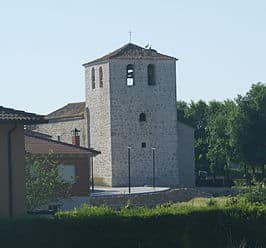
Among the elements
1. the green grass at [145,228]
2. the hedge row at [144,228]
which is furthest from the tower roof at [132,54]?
the hedge row at [144,228]

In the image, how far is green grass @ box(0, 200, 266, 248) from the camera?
2333cm

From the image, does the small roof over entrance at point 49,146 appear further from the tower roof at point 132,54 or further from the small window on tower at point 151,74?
the small window on tower at point 151,74

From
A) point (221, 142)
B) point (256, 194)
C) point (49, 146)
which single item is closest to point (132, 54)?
point (221, 142)

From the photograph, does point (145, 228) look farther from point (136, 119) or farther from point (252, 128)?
point (252, 128)

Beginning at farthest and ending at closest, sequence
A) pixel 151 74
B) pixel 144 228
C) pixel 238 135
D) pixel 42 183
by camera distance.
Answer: pixel 238 135
pixel 151 74
pixel 42 183
pixel 144 228

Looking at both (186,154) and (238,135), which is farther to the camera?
(238,135)

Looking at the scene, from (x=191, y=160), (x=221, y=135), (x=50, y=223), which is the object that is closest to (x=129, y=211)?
(x=50, y=223)

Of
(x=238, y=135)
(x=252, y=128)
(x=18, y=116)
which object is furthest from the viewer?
(x=238, y=135)

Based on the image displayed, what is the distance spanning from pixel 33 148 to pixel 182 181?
1052 inches

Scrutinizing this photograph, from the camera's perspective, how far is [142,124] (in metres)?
72.4

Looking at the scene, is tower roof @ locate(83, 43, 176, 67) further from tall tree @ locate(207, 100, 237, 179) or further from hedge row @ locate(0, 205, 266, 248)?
hedge row @ locate(0, 205, 266, 248)

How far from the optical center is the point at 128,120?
237 feet

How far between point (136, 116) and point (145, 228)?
4728cm

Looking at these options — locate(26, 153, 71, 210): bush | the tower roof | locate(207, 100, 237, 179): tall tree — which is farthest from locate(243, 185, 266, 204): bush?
locate(207, 100, 237, 179): tall tree
